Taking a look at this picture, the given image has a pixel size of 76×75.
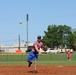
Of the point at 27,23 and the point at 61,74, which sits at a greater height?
the point at 27,23

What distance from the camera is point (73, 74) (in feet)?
46.4

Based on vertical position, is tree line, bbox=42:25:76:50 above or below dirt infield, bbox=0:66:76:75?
above

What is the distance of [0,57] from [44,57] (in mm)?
6911

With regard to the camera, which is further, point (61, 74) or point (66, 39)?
point (66, 39)

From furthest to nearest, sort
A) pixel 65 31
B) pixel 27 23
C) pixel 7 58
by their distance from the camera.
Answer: pixel 65 31, pixel 27 23, pixel 7 58

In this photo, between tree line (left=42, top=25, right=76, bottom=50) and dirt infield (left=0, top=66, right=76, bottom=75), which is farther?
tree line (left=42, top=25, right=76, bottom=50)

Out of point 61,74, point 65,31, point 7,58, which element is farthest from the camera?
point 65,31

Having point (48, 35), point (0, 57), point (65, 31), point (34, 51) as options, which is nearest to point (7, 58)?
point (0, 57)

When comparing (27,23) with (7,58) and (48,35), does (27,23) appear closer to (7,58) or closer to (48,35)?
(7,58)

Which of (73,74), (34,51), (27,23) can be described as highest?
(27,23)

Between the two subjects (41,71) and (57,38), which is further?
(57,38)

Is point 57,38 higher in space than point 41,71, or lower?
higher

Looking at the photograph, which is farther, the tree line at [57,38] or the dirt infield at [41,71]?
the tree line at [57,38]

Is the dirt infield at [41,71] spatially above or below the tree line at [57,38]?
below
